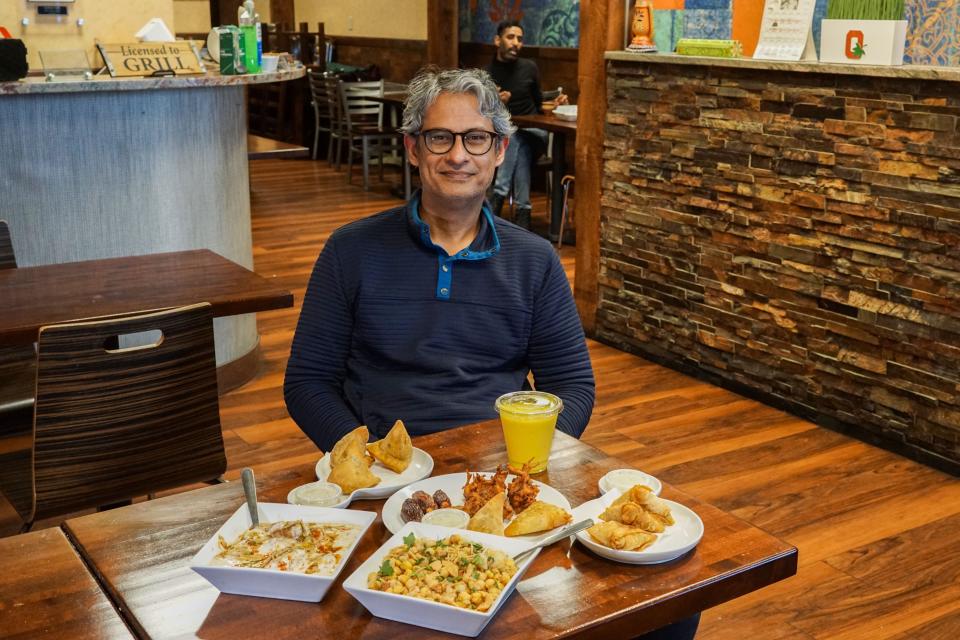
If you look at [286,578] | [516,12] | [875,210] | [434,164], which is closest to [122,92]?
[434,164]

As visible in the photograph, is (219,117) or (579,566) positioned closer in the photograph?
(579,566)

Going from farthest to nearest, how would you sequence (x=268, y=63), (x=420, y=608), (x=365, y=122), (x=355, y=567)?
(x=365, y=122), (x=268, y=63), (x=355, y=567), (x=420, y=608)

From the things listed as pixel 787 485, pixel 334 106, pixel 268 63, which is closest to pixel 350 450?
pixel 787 485

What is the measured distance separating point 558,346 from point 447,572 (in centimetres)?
96

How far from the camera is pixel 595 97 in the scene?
4781 mm

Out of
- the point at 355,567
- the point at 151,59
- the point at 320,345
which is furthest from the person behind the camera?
the point at 151,59

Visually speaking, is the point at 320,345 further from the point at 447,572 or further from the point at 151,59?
the point at 151,59

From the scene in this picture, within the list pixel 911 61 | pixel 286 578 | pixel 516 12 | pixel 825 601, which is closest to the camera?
pixel 286 578

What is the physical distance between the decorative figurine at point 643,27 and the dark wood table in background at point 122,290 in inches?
87.7

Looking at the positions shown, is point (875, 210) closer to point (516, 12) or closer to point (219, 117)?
point (219, 117)

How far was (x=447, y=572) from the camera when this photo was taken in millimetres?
1274

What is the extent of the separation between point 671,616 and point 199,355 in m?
1.33

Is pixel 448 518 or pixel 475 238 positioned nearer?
pixel 448 518

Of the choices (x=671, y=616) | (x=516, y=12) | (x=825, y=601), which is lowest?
(x=825, y=601)
